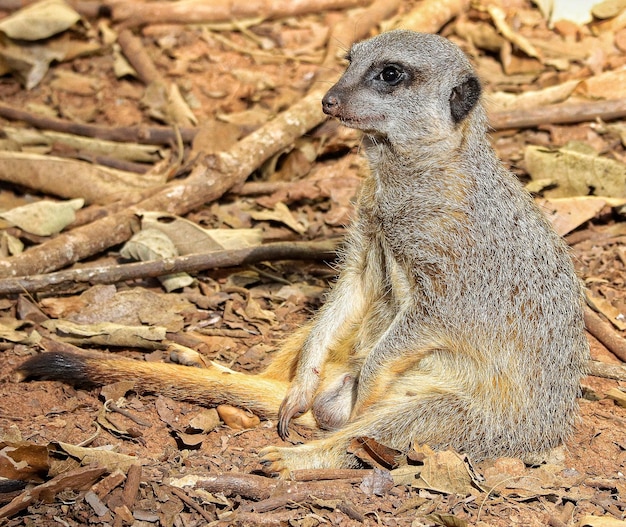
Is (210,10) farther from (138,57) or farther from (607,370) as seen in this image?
(607,370)

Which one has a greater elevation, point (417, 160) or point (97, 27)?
point (417, 160)

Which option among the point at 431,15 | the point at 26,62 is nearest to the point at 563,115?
the point at 431,15

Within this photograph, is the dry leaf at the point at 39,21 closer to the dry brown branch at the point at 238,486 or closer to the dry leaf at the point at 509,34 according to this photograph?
the dry leaf at the point at 509,34

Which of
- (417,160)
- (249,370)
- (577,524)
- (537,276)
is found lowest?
(249,370)

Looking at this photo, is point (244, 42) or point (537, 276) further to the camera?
point (244, 42)

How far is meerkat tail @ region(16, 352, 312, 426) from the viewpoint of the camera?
3859mm

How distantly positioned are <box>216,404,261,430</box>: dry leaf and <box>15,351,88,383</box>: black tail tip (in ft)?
2.16

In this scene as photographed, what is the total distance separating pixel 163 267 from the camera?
4750 millimetres

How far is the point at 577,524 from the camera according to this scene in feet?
10.9

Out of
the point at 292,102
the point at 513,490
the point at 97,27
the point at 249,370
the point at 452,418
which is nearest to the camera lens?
the point at 513,490

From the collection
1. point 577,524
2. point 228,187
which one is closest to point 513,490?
point 577,524

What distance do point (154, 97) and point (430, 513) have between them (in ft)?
15.8

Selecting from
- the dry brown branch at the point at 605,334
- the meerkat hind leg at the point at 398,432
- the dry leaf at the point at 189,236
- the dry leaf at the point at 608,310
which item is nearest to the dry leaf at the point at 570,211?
the dry leaf at the point at 608,310

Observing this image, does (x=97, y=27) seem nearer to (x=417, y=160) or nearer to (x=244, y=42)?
(x=244, y=42)
